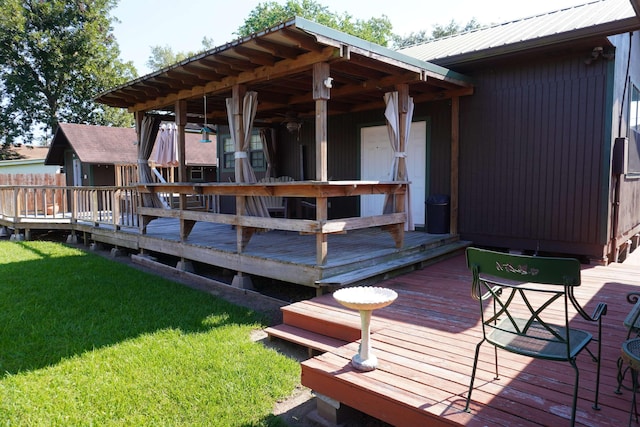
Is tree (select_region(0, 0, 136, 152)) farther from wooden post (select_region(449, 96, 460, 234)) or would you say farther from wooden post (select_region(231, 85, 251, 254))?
wooden post (select_region(449, 96, 460, 234))

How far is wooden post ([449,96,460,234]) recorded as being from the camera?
6695 mm

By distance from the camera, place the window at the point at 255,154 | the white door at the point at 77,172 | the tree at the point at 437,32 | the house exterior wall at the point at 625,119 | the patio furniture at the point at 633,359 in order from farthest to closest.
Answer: the tree at the point at 437,32 → the white door at the point at 77,172 → the window at the point at 255,154 → the house exterior wall at the point at 625,119 → the patio furniture at the point at 633,359

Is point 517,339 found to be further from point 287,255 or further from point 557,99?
point 557,99

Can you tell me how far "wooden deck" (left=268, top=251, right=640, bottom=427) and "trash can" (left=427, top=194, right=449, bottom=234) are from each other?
2638mm

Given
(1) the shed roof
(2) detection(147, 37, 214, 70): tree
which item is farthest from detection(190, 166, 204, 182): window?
(2) detection(147, 37, 214, 70): tree

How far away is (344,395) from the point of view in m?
2.59

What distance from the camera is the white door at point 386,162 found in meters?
7.38

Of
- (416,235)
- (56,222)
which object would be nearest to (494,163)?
(416,235)

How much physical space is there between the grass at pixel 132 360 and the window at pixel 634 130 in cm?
634

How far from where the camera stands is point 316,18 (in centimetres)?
3027

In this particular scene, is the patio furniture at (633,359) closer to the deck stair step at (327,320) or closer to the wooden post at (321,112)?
the deck stair step at (327,320)

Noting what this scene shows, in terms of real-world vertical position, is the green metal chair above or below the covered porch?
below

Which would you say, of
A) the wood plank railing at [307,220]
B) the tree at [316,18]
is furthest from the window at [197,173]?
the tree at [316,18]

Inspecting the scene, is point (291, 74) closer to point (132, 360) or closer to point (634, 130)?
point (132, 360)
